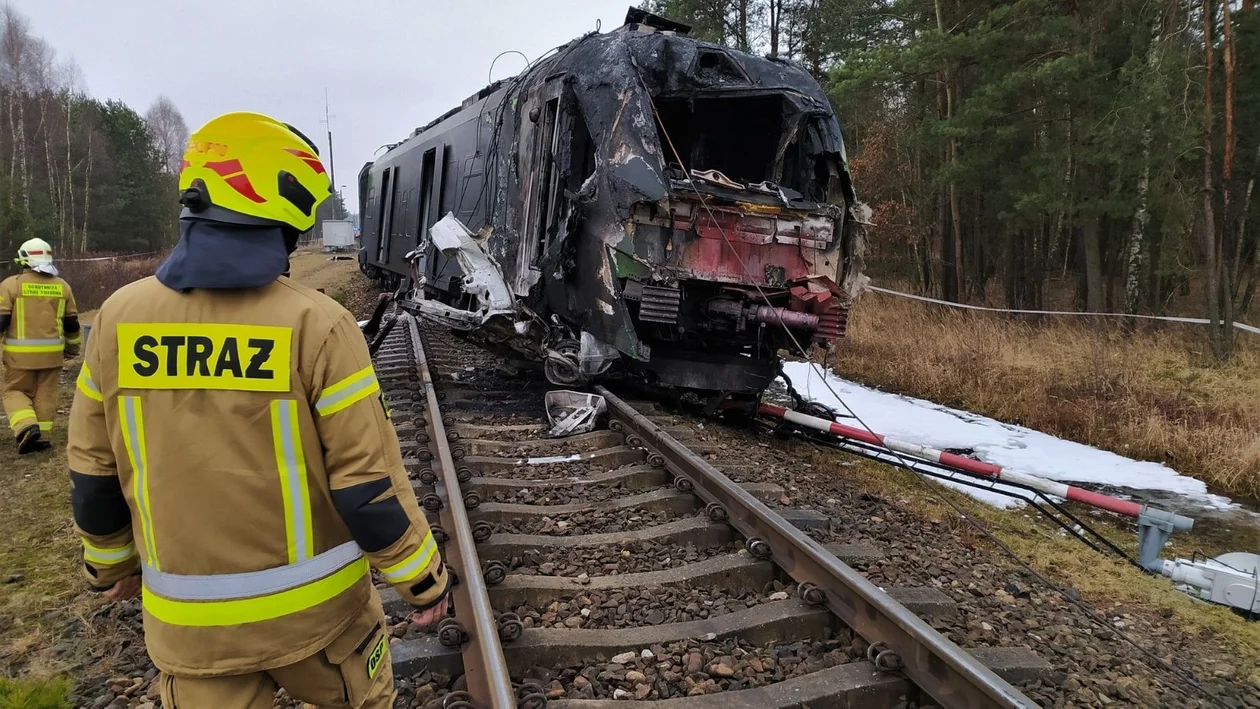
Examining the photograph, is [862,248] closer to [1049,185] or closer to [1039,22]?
[1049,185]

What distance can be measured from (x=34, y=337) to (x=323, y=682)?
589 cm

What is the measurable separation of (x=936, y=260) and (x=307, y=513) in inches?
790

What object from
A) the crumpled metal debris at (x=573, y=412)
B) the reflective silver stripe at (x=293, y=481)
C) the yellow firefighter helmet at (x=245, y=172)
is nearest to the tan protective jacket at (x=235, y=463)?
the reflective silver stripe at (x=293, y=481)

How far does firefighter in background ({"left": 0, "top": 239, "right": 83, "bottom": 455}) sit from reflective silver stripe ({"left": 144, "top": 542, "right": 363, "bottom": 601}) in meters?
5.43

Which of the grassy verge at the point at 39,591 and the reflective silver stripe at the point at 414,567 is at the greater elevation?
the reflective silver stripe at the point at 414,567

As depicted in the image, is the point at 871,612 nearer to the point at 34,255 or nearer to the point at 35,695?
the point at 35,695

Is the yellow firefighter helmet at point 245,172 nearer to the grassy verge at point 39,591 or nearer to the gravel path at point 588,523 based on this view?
the grassy verge at point 39,591

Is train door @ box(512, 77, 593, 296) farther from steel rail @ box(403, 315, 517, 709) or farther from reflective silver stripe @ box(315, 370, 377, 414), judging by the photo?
reflective silver stripe @ box(315, 370, 377, 414)

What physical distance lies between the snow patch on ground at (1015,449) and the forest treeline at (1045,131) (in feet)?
13.7

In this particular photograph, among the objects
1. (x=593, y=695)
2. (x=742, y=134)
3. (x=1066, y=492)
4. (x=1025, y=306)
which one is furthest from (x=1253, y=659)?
(x=1025, y=306)

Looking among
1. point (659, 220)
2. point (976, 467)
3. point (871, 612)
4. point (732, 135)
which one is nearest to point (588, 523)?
point (871, 612)

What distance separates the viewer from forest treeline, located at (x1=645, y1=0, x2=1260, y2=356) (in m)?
11.4

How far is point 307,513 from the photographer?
1633 millimetres

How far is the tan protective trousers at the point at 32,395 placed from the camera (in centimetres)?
571
